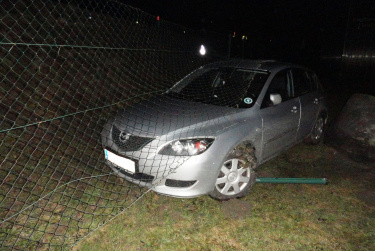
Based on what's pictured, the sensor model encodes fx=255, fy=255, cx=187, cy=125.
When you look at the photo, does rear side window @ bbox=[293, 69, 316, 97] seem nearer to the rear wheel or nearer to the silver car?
the silver car

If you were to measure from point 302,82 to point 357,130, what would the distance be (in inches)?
43.8

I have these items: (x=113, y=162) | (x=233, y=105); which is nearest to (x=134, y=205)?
(x=113, y=162)

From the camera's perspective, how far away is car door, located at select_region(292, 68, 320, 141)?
374 centimetres

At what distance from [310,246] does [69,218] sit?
2253 mm

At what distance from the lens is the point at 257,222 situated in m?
2.50

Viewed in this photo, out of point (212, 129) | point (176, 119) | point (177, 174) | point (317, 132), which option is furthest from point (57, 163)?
point (317, 132)

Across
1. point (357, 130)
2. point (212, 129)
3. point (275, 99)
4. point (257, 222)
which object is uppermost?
point (275, 99)

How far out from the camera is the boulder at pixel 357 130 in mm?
3812

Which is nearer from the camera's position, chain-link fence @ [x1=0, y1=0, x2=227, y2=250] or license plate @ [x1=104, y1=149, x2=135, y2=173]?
chain-link fence @ [x1=0, y1=0, x2=227, y2=250]

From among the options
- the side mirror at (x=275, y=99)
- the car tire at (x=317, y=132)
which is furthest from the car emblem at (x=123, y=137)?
the car tire at (x=317, y=132)

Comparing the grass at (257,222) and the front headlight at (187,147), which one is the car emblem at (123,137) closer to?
the front headlight at (187,147)

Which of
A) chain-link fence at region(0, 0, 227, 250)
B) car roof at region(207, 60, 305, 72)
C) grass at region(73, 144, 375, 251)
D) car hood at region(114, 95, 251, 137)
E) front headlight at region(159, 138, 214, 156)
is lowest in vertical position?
grass at region(73, 144, 375, 251)

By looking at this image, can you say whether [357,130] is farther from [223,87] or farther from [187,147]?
[187,147]

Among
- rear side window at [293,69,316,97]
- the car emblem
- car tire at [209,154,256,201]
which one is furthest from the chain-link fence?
rear side window at [293,69,316,97]
